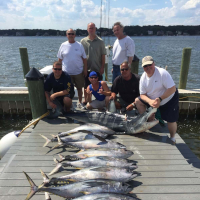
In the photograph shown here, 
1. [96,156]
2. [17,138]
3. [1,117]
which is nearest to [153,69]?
[96,156]

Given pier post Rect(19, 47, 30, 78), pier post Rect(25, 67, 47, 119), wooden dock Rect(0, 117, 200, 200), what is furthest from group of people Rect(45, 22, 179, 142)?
pier post Rect(19, 47, 30, 78)

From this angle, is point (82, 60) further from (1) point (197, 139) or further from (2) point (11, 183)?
(1) point (197, 139)

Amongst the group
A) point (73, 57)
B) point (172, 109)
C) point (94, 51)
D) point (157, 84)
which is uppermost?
point (94, 51)

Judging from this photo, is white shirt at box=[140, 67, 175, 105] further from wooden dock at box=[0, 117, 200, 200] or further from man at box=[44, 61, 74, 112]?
man at box=[44, 61, 74, 112]

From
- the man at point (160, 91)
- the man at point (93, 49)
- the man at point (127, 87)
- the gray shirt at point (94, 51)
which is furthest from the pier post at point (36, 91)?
the man at point (160, 91)

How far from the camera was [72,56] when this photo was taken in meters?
4.95

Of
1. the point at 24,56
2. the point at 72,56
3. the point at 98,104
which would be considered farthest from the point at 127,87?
the point at 24,56

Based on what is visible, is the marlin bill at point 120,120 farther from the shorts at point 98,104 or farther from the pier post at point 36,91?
the pier post at point 36,91

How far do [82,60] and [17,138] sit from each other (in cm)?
246

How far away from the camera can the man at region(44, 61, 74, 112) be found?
14.8ft

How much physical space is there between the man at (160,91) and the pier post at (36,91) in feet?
7.61

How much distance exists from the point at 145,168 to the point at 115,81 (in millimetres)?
2218

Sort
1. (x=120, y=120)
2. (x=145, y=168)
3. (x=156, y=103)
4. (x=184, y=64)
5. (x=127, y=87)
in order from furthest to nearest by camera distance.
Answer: (x=184, y=64) < (x=127, y=87) < (x=120, y=120) < (x=156, y=103) < (x=145, y=168)

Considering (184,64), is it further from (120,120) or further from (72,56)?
(120,120)
